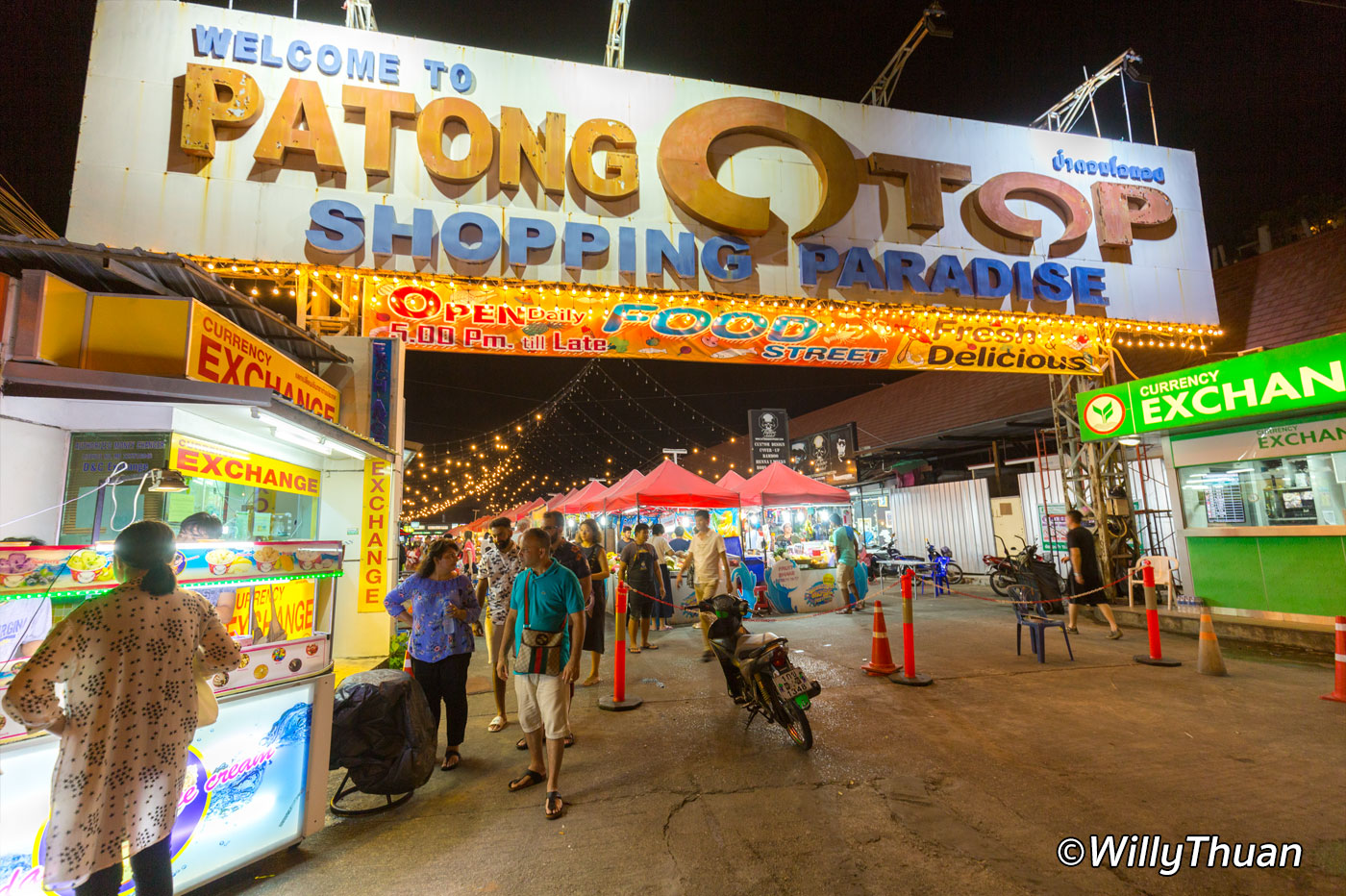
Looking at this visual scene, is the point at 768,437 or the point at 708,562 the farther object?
the point at 768,437

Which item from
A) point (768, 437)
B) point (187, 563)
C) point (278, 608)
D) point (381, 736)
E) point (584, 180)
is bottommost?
point (381, 736)

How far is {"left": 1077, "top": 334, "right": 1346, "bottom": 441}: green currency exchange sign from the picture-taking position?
768 cm

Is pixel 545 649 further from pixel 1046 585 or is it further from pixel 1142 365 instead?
pixel 1142 365

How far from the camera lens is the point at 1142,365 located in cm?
1297

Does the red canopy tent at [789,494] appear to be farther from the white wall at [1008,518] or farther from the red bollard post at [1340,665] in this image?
the red bollard post at [1340,665]

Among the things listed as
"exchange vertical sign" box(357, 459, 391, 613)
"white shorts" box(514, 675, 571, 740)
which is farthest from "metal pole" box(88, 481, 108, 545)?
"white shorts" box(514, 675, 571, 740)

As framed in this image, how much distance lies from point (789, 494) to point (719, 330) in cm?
564

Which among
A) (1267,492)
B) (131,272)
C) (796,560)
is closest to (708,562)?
(796,560)

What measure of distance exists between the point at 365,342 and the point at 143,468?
2856 mm

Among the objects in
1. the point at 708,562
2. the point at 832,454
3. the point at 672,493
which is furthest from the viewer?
the point at 832,454

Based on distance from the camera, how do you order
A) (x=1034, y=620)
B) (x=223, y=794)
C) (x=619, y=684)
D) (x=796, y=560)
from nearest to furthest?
(x=223, y=794) → (x=619, y=684) → (x=1034, y=620) → (x=796, y=560)

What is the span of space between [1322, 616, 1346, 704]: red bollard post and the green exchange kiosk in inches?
127

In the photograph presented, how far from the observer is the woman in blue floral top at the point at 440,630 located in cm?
475

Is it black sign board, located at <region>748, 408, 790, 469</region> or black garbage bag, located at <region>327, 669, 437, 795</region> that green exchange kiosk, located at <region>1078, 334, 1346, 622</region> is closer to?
black garbage bag, located at <region>327, 669, 437, 795</region>
